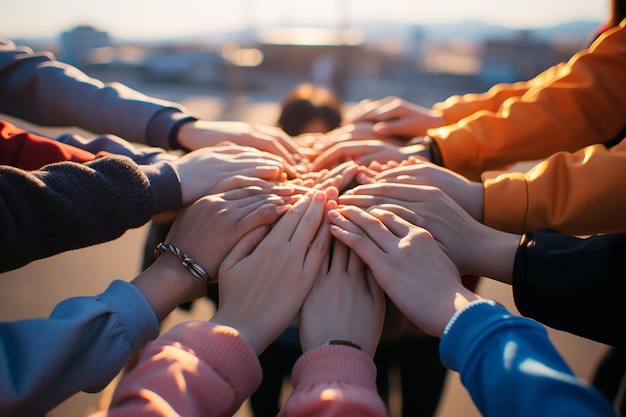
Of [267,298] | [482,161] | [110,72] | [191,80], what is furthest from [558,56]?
[267,298]

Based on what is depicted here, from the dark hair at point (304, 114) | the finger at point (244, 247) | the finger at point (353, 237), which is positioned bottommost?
the dark hair at point (304, 114)

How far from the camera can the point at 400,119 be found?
139 cm

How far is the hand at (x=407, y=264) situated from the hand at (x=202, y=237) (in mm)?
148

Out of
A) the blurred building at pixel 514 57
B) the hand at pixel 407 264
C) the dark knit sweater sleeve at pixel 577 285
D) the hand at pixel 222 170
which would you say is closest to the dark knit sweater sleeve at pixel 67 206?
the hand at pixel 222 170

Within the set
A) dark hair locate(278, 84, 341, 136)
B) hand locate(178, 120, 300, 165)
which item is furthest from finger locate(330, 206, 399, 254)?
dark hair locate(278, 84, 341, 136)

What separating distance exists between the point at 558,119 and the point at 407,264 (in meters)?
0.62

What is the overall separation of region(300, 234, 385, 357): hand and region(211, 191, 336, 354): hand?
2 centimetres

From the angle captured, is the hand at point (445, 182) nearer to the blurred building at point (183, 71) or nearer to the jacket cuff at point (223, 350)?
the jacket cuff at point (223, 350)

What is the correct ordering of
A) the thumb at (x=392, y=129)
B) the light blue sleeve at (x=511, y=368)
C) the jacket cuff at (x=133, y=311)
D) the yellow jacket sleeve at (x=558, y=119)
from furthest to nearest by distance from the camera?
the thumb at (x=392, y=129), the yellow jacket sleeve at (x=558, y=119), the jacket cuff at (x=133, y=311), the light blue sleeve at (x=511, y=368)

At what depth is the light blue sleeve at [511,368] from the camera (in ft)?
1.52

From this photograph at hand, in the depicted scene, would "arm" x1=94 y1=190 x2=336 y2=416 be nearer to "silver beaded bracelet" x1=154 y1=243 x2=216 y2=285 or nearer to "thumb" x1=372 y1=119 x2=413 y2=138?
"silver beaded bracelet" x1=154 y1=243 x2=216 y2=285

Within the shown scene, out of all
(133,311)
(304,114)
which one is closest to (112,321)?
(133,311)

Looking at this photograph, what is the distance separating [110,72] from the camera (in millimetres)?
8344

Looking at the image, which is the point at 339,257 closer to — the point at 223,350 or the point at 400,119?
the point at 223,350
